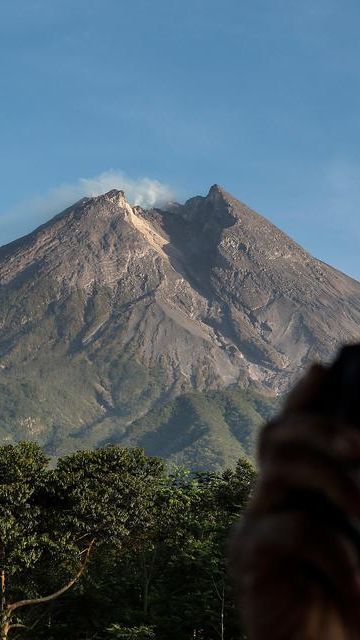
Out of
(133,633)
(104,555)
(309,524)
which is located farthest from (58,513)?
(309,524)

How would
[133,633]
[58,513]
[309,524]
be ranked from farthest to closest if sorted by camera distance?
[58,513] < [133,633] < [309,524]

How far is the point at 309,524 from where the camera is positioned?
1022 millimetres

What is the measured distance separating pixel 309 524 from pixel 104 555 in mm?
31725

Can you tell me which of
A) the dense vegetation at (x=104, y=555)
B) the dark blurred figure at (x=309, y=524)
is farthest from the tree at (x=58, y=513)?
the dark blurred figure at (x=309, y=524)

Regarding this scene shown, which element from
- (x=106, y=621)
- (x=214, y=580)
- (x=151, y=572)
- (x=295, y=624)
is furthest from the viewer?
(x=151, y=572)

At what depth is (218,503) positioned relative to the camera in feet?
123

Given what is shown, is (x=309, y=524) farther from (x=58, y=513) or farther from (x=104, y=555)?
(x=104, y=555)

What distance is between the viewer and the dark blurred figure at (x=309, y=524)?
1005 mm

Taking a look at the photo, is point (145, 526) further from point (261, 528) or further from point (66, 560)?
point (261, 528)

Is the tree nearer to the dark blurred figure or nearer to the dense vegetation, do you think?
the dense vegetation

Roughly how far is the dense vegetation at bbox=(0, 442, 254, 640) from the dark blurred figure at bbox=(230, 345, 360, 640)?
25130 mm

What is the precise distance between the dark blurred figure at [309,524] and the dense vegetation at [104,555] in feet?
82.4

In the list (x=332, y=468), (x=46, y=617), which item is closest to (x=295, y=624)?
(x=332, y=468)

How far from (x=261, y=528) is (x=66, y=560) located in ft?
93.9
